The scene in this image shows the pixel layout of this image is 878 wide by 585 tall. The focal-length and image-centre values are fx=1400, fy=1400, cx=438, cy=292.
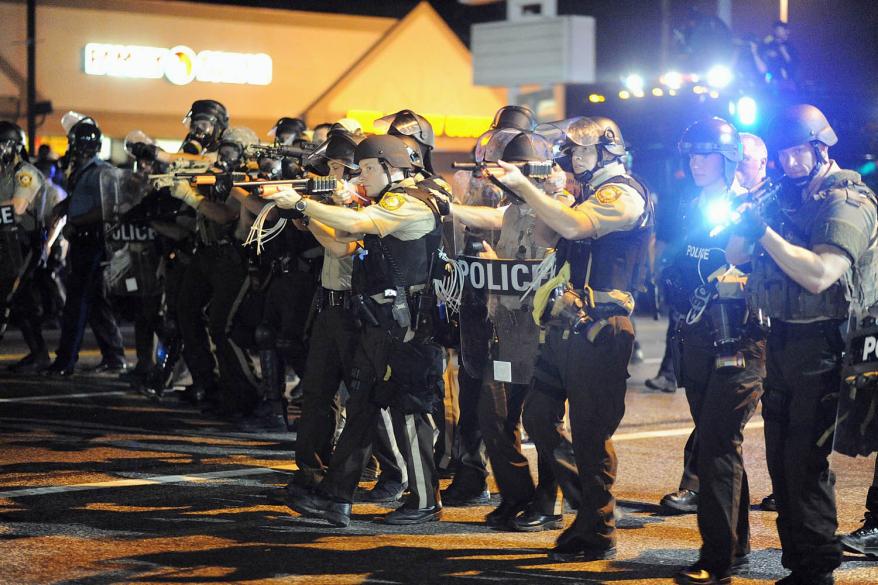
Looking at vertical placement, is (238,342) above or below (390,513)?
above

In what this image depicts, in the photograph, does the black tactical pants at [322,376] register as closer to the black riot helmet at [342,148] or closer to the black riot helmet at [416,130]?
the black riot helmet at [342,148]

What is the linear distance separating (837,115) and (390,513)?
27.5ft

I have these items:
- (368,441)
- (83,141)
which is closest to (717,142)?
(368,441)

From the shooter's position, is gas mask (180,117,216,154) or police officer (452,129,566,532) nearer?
police officer (452,129,566,532)

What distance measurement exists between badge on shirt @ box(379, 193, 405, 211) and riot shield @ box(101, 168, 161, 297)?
532 cm

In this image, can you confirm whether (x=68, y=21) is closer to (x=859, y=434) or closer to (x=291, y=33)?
(x=291, y=33)

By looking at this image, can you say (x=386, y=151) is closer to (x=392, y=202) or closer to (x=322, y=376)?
(x=392, y=202)

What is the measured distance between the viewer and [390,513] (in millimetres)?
7895

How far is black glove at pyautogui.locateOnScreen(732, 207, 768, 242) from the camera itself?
609 cm

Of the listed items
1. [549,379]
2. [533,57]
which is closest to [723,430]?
[549,379]

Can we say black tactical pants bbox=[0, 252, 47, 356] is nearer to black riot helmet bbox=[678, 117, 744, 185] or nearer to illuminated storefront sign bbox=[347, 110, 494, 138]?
black riot helmet bbox=[678, 117, 744, 185]

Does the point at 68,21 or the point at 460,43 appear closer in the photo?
the point at 68,21

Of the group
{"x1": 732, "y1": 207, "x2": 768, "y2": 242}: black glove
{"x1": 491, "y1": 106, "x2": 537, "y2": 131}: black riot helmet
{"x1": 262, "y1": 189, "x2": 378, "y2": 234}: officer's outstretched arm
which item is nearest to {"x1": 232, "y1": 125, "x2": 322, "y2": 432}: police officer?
{"x1": 491, "y1": 106, "x2": 537, "y2": 131}: black riot helmet

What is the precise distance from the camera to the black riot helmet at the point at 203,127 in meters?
11.2
